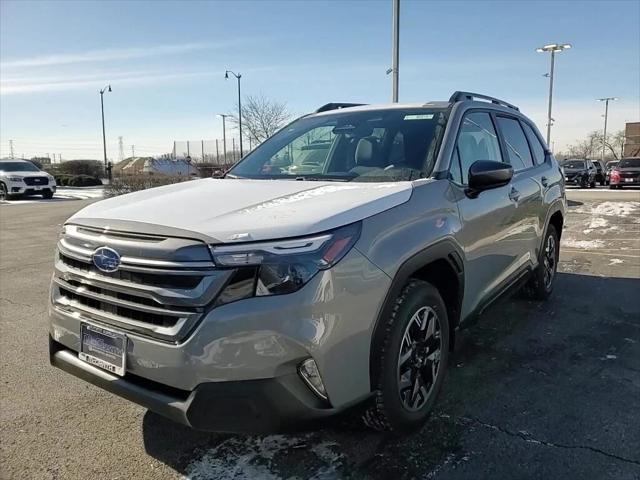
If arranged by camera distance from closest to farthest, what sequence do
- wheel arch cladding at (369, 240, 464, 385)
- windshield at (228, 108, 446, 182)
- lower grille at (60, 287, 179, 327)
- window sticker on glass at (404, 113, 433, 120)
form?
lower grille at (60, 287, 179, 327), wheel arch cladding at (369, 240, 464, 385), windshield at (228, 108, 446, 182), window sticker on glass at (404, 113, 433, 120)

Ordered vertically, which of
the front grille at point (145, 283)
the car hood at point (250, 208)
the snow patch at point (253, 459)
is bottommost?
the snow patch at point (253, 459)

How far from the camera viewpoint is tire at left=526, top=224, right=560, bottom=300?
5.20 m

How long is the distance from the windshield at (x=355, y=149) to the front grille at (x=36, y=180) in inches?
845

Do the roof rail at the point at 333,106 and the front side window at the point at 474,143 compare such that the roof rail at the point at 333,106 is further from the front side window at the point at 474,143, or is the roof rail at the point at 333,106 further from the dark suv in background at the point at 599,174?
the dark suv in background at the point at 599,174

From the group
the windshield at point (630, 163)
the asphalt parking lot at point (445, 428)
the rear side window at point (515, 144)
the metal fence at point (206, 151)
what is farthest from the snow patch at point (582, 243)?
the metal fence at point (206, 151)

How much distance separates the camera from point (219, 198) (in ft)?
9.30

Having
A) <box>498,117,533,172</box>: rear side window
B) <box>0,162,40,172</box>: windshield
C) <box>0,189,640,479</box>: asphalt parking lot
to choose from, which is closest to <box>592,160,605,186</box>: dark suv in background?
<box>498,117,533,172</box>: rear side window

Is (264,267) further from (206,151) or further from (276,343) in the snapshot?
(206,151)

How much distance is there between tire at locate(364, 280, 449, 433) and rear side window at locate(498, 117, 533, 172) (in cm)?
201

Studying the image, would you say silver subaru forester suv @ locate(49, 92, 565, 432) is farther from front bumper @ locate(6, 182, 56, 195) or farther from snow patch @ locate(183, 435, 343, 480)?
front bumper @ locate(6, 182, 56, 195)

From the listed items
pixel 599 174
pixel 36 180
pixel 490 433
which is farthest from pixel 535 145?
pixel 599 174

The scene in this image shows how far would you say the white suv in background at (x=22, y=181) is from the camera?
21812 millimetres

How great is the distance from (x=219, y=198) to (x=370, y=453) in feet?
5.08

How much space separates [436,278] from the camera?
3170mm
